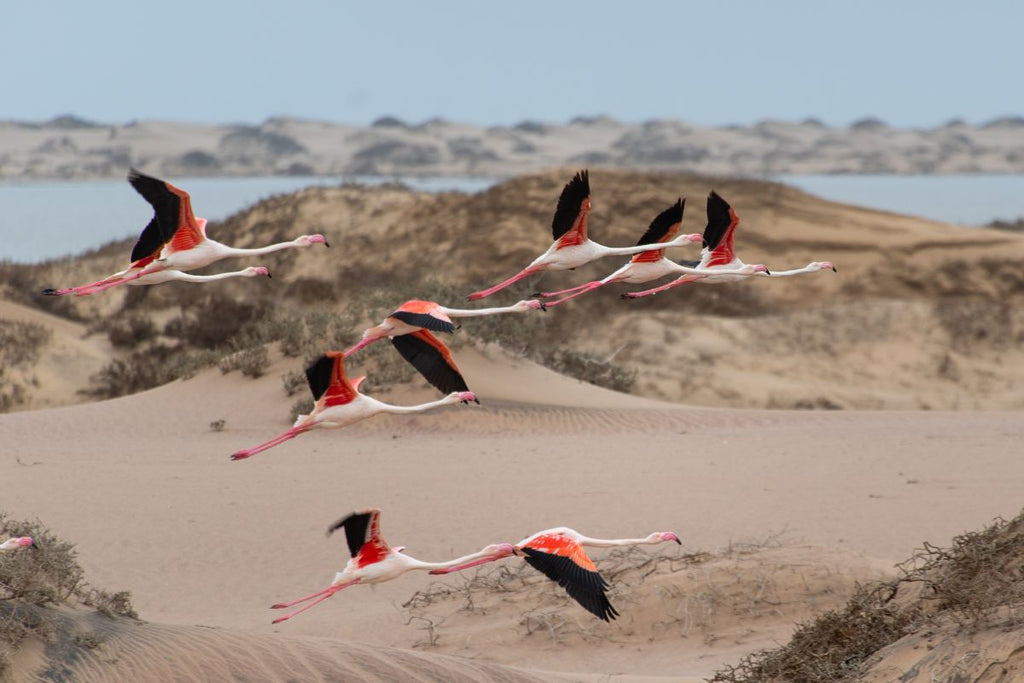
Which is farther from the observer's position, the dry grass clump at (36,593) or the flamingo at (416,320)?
the dry grass clump at (36,593)

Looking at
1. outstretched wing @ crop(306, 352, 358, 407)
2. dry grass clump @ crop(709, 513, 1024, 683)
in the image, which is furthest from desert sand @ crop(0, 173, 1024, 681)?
outstretched wing @ crop(306, 352, 358, 407)

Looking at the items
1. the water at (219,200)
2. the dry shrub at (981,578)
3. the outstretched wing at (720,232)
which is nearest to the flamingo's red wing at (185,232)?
the outstretched wing at (720,232)

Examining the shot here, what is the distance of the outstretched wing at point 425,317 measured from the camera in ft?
18.1

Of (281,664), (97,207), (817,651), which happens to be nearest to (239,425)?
(281,664)

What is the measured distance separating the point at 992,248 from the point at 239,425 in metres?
24.4

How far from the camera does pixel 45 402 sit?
86.2 ft

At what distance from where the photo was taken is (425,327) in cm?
553

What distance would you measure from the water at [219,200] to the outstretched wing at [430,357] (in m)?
36.2

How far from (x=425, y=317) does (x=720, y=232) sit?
247cm

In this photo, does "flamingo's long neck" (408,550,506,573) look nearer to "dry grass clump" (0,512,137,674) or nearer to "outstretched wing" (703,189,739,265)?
"outstretched wing" (703,189,739,265)

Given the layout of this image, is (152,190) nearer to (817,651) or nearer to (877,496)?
(817,651)

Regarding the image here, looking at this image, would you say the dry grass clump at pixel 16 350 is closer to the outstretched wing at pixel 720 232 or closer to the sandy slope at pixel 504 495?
the sandy slope at pixel 504 495

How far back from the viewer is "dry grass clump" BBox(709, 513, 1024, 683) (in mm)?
8672

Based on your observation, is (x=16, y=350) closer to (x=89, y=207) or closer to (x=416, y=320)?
(x=416, y=320)
